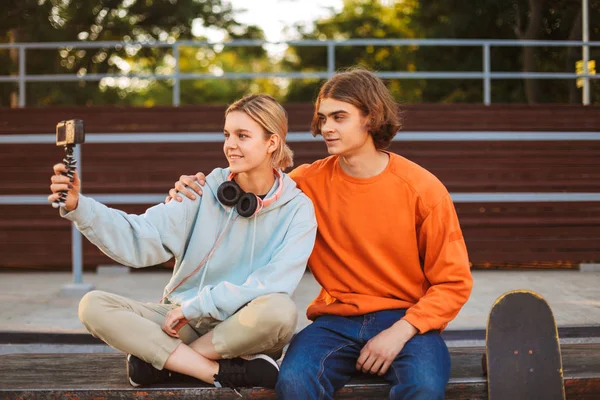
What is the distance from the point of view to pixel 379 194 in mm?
3512

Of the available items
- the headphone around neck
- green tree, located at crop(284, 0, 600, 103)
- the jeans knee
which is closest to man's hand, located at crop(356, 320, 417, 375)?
the jeans knee

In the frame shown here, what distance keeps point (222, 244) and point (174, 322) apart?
0.45 m

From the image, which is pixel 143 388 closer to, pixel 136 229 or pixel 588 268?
pixel 136 229

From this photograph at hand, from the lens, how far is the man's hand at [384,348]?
3.15m

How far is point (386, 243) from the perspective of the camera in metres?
3.50

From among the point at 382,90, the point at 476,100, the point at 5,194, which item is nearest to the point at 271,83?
the point at 476,100

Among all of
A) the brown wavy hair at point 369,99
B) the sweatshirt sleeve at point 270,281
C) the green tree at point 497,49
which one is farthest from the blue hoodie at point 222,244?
the green tree at point 497,49

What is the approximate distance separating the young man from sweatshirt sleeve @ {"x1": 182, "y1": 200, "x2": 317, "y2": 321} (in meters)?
0.22

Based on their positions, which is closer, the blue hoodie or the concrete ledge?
the blue hoodie

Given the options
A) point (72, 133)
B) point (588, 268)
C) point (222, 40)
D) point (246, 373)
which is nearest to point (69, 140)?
point (72, 133)

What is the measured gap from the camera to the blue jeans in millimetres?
2994

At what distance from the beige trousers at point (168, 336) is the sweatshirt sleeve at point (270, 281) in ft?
0.15

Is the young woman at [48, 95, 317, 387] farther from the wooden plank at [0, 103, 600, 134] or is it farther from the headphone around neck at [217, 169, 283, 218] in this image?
the wooden plank at [0, 103, 600, 134]

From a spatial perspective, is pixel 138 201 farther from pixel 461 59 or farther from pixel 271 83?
pixel 271 83
